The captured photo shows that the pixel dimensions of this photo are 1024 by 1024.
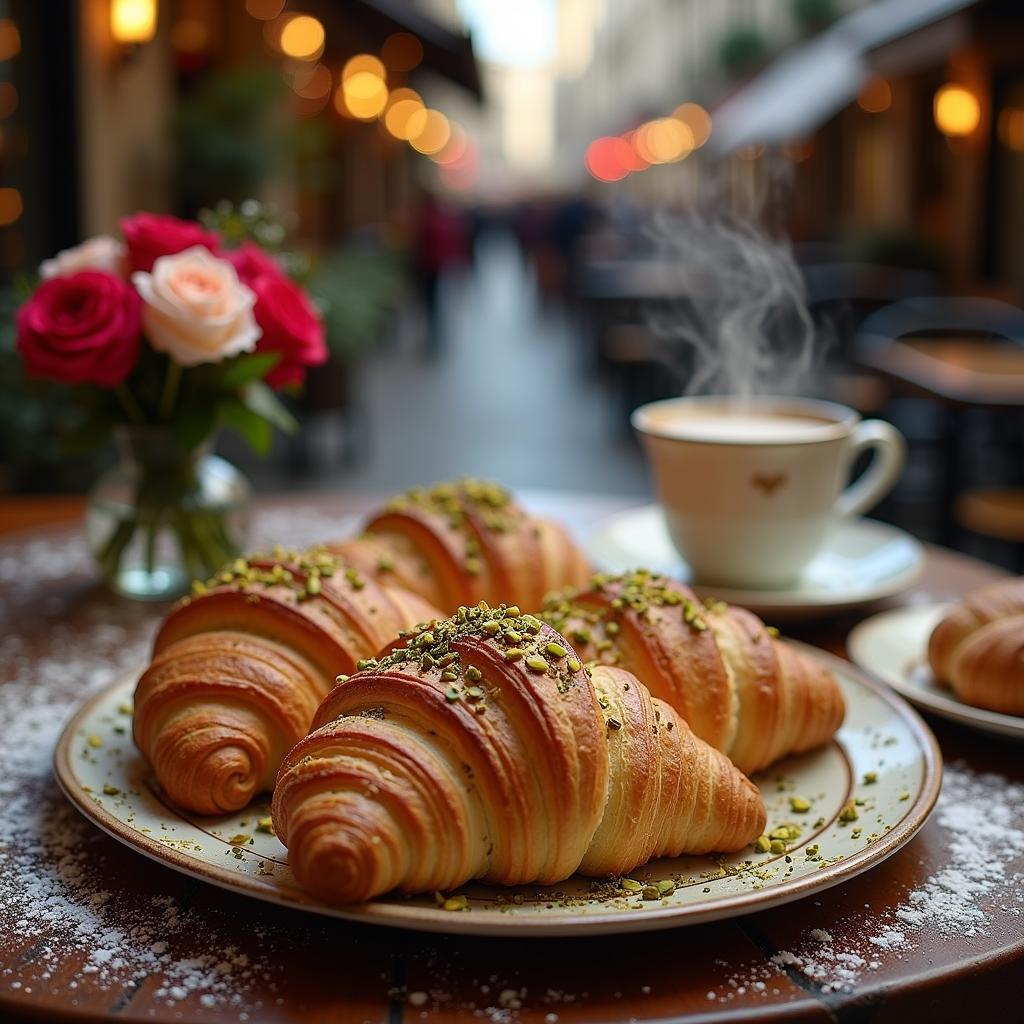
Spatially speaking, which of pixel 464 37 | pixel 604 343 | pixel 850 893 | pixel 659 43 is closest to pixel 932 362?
pixel 850 893

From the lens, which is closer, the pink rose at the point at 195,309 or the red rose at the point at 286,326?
the pink rose at the point at 195,309

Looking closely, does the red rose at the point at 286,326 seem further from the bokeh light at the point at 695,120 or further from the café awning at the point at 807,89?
the bokeh light at the point at 695,120

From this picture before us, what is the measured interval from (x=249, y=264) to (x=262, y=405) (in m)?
0.24

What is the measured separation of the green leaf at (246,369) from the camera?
6.77ft

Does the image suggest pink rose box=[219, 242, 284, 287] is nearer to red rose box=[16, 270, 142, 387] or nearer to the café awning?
red rose box=[16, 270, 142, 387]

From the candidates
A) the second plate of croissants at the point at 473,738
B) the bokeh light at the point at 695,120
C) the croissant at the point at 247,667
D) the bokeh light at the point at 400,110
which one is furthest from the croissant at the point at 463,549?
the bokeh light at the point at 695,120

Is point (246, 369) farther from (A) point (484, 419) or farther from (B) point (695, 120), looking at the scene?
(B) point (695, 120)

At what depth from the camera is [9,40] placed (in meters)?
6.37

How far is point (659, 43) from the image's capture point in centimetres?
4203

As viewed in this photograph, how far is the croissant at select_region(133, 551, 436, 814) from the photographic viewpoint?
1293 millimetres

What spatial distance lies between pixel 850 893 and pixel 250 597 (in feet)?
2.28

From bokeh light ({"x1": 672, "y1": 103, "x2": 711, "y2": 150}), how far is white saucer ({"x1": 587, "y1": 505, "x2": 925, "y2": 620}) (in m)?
26.2

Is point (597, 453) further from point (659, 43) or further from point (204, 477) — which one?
point (659, 43)

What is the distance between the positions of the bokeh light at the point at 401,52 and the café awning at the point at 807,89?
4992 mm
